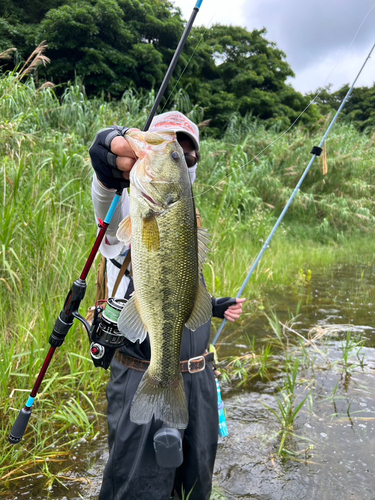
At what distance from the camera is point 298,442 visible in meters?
2.74

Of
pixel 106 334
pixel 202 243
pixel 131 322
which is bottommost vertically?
pixel 106 334

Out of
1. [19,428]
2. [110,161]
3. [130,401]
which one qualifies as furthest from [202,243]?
[19,428]

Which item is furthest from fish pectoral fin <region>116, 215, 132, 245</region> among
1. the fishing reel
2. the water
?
the water

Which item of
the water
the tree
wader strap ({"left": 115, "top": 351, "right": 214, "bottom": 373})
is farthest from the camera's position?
the tree

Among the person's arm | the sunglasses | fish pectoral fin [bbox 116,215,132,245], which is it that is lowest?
fish pectoral fin [bbox 116,215,132,245]

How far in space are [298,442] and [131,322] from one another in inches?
76.0

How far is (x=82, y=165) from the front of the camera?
470 cm

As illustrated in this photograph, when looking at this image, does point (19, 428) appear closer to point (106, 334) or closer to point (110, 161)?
point (106, 334)

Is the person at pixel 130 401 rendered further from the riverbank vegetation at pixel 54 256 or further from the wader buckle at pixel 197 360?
the riverbank vegetation at pixel 54 256

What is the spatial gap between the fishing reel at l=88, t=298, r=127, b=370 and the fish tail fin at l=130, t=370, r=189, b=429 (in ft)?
0.71

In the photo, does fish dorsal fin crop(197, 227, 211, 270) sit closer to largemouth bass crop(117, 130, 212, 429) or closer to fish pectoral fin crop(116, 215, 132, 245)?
largemouth bass crop(117, 130, 212, 429)

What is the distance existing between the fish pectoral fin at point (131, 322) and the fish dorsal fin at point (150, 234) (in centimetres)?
23

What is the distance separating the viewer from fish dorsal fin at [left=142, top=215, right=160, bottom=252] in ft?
4.41

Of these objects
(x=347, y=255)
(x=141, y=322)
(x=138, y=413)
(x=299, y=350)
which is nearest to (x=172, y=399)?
(x=138, y=413)
